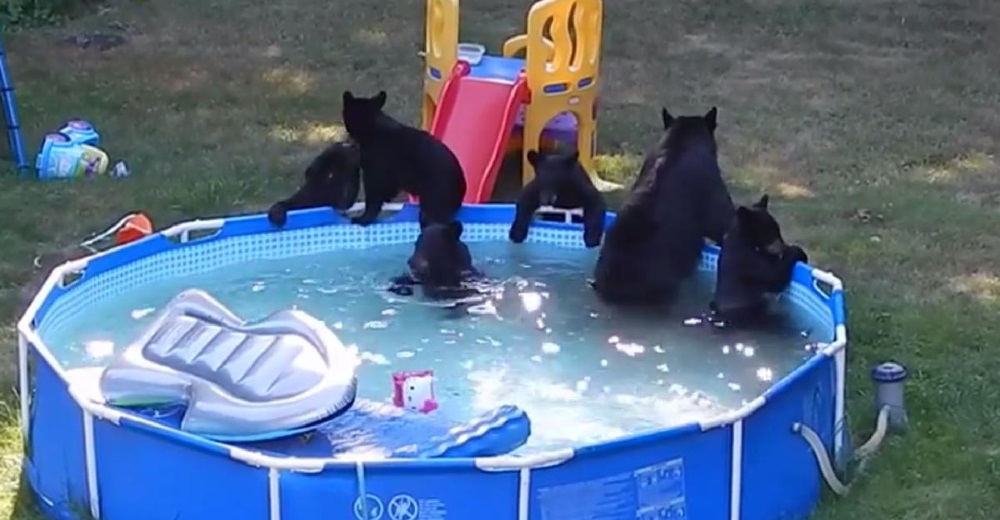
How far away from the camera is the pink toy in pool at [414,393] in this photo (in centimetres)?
554

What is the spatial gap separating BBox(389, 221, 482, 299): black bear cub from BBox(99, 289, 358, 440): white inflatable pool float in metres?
1.39

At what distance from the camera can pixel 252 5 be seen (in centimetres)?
1380

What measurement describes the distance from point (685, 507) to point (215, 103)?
6.73m

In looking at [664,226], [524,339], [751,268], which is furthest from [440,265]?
[751,268]

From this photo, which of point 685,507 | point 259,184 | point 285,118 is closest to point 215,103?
point 285,118

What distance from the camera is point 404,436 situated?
206 inches

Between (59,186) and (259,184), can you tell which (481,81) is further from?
(59,186)

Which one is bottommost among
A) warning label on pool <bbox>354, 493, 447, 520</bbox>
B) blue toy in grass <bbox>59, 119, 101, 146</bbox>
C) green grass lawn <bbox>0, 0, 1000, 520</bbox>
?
green grass lawn <bbox>0, 0, 1000, 520</bbox>

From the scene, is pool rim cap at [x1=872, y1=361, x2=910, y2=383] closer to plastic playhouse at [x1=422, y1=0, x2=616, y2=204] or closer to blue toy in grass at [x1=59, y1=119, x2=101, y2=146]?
plastic playhouse at [x1=422, y1=0, x2=616, y2=204]

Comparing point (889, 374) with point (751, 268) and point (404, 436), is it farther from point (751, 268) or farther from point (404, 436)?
point (404, 436)

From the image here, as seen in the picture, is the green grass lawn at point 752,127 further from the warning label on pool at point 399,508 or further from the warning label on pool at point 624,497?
the warning label on pool at point 399,508

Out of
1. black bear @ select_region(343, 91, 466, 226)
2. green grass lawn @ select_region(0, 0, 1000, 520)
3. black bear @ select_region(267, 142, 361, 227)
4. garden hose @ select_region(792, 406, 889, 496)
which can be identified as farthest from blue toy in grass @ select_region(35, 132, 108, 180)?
garden hose @ select_region(792, 406, 889, 496)

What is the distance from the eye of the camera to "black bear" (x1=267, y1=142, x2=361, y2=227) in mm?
7645

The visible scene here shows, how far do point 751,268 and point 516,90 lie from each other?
2344 mm
